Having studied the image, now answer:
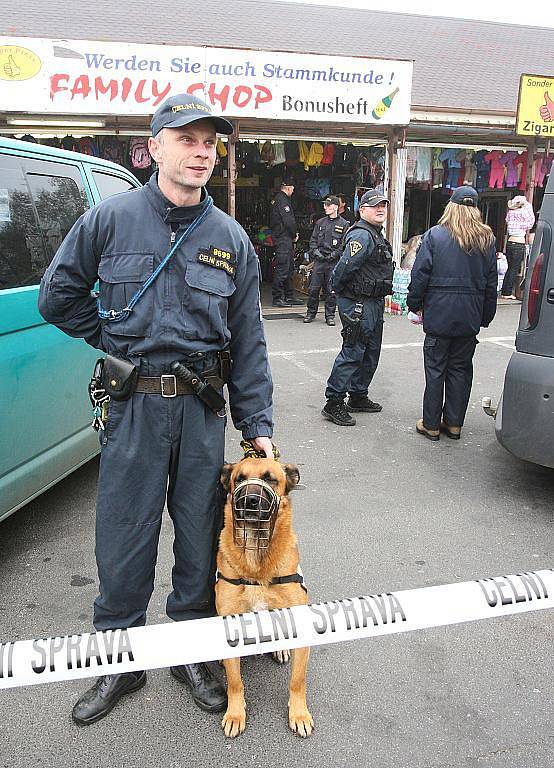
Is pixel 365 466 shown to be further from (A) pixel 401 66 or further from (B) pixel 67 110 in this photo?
(A) pixel 401 66

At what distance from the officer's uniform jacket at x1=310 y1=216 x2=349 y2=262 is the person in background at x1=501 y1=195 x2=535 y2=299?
151 inches

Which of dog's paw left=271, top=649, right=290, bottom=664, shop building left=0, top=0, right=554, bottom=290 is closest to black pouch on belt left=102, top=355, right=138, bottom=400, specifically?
dog's paw left=271, top=649, right=290, bottom=664

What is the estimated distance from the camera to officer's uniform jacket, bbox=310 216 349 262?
10172 millimetres

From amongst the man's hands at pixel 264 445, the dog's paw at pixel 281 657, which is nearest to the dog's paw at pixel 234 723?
the dog's paw at pixel 281 657

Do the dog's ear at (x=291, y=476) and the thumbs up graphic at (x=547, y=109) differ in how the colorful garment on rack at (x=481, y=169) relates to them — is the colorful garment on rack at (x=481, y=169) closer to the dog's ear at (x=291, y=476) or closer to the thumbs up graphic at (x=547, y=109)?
the thumbs up graphic at (x=547, y=109)

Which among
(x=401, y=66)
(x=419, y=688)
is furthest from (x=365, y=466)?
(x=401, y=66)

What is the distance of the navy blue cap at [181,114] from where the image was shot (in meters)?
2.17

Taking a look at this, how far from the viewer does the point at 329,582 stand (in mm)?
3297

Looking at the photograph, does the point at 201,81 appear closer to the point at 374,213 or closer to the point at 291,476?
the point at 374,213

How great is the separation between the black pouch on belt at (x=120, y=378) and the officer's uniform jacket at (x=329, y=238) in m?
8.23

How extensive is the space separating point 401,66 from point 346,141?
154cm

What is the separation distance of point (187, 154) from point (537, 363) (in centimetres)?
266

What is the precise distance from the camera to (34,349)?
11.0ft

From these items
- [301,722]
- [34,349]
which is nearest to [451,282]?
[34,349]
